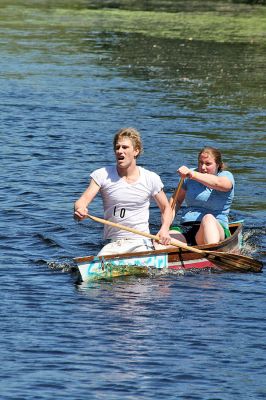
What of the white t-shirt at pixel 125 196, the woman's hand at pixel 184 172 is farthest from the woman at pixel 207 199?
the white t-shirt at pixel 125 196

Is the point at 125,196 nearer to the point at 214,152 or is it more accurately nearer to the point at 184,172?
the point at 184,172

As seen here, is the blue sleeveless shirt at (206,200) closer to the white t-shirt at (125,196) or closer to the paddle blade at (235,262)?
the paddle blade at (235,262)

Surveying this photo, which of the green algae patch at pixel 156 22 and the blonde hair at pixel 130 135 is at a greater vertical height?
the blonde hair at pixel 130 135

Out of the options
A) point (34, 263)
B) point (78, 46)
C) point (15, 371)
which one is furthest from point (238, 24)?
point (15, 371)

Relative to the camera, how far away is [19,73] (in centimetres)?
3045

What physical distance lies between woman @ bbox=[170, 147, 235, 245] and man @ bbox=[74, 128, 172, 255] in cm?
59

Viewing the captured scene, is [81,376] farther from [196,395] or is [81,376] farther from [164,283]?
[164,283]

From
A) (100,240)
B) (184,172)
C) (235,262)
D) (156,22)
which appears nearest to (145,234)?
(184,172)

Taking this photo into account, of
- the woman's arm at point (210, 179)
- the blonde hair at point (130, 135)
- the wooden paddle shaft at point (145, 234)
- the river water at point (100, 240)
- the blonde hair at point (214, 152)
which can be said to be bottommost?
the river water at point (100, 240)

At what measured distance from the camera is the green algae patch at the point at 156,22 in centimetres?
4088

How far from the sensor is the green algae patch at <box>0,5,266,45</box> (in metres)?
40.9

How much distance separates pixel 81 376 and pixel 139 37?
100ft

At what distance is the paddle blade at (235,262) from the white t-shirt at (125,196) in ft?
2.85

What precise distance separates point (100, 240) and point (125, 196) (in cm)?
227
